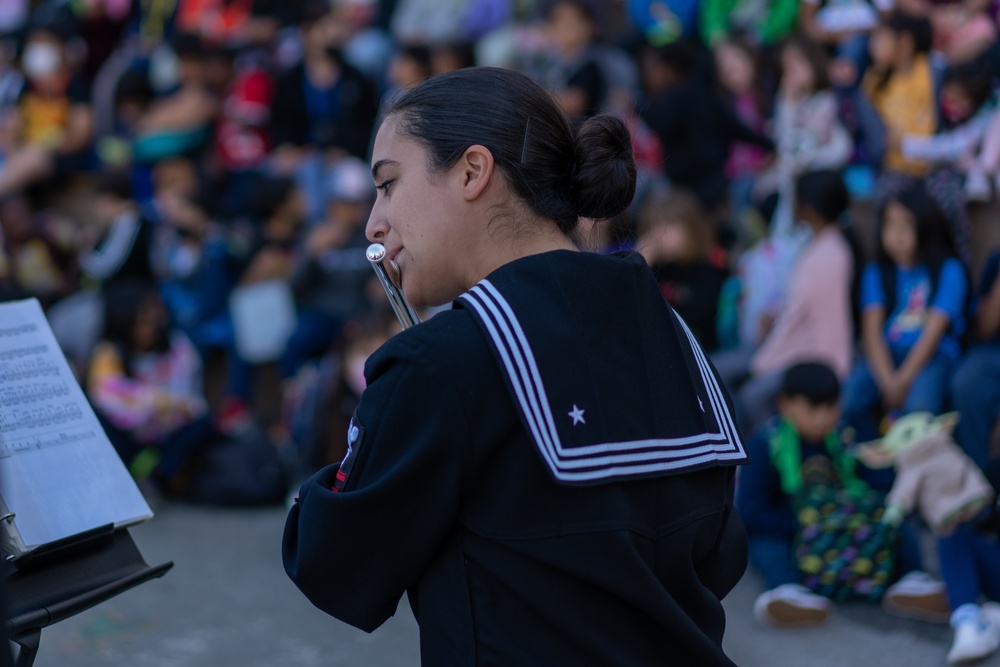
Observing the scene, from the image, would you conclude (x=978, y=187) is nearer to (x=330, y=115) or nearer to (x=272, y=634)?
(x=272, y=634)

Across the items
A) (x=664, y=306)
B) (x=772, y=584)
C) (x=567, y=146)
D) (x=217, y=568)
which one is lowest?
(x=772, y=584)

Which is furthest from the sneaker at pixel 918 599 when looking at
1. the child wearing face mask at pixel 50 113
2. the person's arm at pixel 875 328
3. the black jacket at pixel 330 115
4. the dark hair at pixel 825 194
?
the child wearing face mask at pixel 50 113

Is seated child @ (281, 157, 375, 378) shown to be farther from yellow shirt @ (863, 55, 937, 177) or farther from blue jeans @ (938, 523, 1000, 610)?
blue jeans @ (938, 523, 1000, 610)

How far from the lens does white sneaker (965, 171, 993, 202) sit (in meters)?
5.26

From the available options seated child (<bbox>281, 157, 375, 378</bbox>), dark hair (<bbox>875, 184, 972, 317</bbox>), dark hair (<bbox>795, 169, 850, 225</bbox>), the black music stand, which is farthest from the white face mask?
the black music stand

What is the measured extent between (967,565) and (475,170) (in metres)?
2.75

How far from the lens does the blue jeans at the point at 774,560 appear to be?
412cm

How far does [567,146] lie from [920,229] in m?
3.61

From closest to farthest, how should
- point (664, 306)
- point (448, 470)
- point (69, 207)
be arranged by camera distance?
point (448, 470), point (664, 306), point (69, 207)

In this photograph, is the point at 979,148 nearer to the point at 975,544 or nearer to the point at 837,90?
the point at 837,90

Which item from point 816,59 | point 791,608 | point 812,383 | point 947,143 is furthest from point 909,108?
point 791,608

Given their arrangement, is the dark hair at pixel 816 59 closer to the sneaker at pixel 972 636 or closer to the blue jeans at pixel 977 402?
the blue jeans at pixel 977 402

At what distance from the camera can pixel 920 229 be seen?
5.00 m

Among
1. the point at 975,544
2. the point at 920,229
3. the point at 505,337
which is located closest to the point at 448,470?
the point at 505,337
